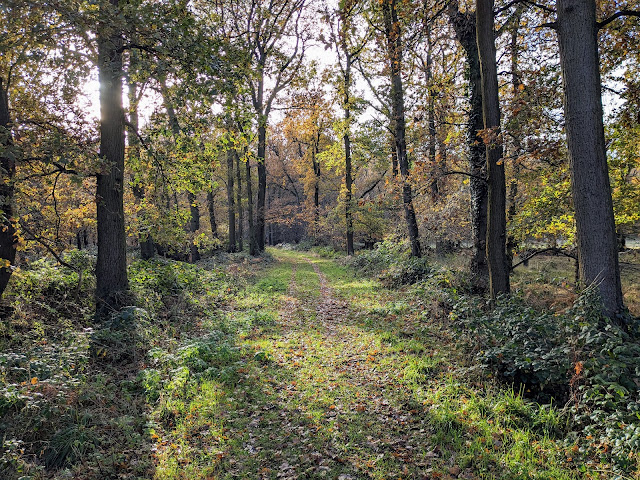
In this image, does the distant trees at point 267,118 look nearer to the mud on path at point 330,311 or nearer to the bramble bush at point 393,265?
the bramble bush at point 393,265

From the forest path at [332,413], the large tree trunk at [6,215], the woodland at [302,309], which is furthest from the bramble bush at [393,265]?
the large tree trunk at [6,215]

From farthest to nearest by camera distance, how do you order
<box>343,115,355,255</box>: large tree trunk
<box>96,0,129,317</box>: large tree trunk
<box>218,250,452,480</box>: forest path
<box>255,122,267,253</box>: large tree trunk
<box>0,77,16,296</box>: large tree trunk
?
<box>343,115,355,255</box>: large tree trunk → <box>255,122,267,253</box>: large tree trunk → <box>96,0,129,317</box>: large tree trunk → <box>0,77,16,296</box>: large tree trunk → <box>218,250,452,480</box>: forest path

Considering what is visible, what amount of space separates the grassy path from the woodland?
0.03 m

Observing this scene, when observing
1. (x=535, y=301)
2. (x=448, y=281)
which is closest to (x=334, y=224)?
(x=448, y=281)

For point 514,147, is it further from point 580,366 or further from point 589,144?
point 580,366

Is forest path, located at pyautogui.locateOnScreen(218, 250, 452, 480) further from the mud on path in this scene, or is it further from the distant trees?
the distant trees

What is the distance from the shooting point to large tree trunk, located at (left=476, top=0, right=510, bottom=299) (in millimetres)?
6836

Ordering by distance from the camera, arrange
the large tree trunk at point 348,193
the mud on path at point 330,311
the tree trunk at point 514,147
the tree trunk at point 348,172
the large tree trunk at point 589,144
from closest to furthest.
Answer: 1. the large tree trunk at point 589,144
2. the tree trunk at point 514,147
3. the mud on path at point 330,311
4. the tree trunk at point 348,172
5. the large tree trunk at point 348,193

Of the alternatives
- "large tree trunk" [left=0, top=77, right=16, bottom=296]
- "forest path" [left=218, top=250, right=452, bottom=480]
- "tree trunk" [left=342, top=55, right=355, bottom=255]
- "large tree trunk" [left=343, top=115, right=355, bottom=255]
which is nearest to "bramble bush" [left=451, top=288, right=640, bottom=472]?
"forest path" [left=218, top=250, right=452, bottom=480]

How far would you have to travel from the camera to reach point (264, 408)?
16.6 ft

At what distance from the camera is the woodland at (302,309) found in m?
3.96

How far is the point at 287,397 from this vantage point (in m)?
5.32

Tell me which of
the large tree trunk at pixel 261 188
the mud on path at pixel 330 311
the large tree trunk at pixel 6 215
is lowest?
the mud on path at pixel 330 311

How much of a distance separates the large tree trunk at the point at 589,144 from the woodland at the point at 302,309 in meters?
0.03
